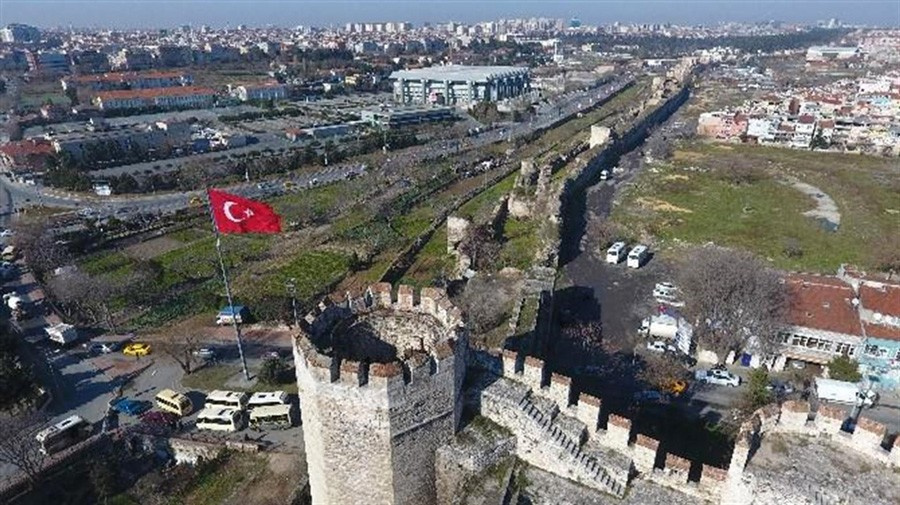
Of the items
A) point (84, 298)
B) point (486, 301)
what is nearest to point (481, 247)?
point (486, 301)

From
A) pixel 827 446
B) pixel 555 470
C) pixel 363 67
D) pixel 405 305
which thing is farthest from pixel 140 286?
pixel 363 67

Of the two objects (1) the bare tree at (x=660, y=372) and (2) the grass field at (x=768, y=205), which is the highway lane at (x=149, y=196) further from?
(1) the bare tree at (x=660, y=372)

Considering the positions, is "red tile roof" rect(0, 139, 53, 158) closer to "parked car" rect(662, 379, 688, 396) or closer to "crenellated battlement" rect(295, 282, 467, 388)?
"crenellated battlement" rect(295, 282, 467, 388)

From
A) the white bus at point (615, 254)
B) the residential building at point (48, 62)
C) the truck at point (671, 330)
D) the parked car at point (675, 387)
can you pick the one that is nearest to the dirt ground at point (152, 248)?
the white bus at point (615, 254)

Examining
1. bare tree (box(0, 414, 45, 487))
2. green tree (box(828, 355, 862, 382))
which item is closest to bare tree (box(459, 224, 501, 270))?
green tree (box(828, 355, 862, 382))

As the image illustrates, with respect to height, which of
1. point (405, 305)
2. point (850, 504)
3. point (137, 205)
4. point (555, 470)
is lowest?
point (137, 205)

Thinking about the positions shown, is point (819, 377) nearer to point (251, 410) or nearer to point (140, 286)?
point (251, 410)

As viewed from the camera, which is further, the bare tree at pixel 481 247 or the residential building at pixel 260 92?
the residential building at pixel 260 92
